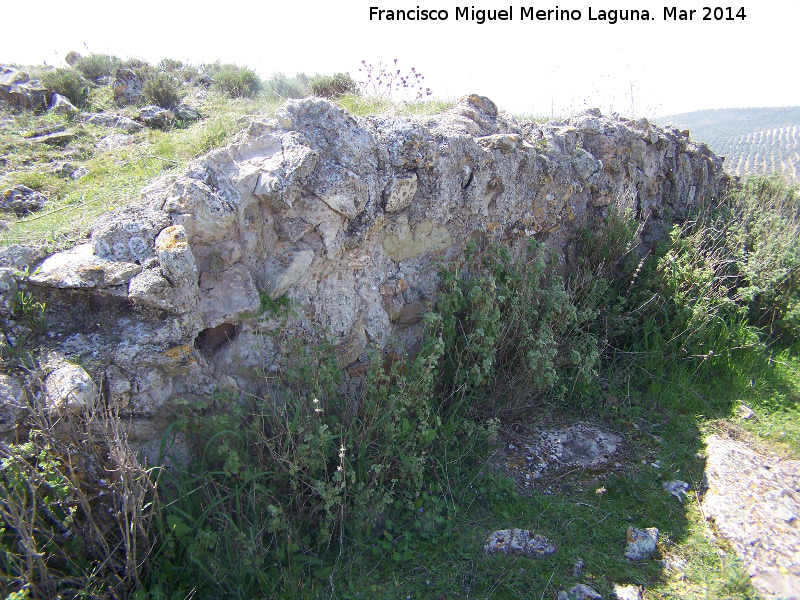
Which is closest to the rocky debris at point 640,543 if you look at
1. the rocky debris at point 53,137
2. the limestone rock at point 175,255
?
the limestone rock at point 175,255

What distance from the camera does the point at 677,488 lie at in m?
3.09

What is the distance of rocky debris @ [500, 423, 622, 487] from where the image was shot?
3133 mm

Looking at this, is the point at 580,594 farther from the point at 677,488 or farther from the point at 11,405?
the point at 11,405

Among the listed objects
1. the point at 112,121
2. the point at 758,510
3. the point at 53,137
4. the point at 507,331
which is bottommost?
the point at 758,510

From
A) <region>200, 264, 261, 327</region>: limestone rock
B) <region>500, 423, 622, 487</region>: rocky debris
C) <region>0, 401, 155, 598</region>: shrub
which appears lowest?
<region>500, 423, 622, 487</region>: rocky debris

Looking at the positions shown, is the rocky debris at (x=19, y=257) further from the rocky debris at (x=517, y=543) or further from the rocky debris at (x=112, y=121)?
the rocky debris at (x=517, y=543)

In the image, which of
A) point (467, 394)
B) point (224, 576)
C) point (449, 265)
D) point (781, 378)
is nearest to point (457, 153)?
point (449, 265)

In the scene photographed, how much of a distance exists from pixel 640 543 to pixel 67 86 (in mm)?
6642

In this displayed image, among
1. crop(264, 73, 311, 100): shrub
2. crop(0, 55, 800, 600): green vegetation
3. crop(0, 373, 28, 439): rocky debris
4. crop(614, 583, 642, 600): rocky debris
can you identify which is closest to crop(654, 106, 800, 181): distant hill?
crop(0, 55, 800, 600): green vegetation

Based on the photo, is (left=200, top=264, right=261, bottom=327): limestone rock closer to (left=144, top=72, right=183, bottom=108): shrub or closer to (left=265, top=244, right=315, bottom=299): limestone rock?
(left=265, top=244, right=315, bottom=299): limestone rock

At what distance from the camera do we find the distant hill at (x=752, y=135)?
35.8ft

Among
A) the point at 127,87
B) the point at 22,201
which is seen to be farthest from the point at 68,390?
the point at 127,87

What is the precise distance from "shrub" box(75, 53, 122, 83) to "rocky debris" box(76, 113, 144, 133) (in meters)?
1.35

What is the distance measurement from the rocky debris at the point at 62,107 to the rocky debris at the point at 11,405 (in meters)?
3.91
